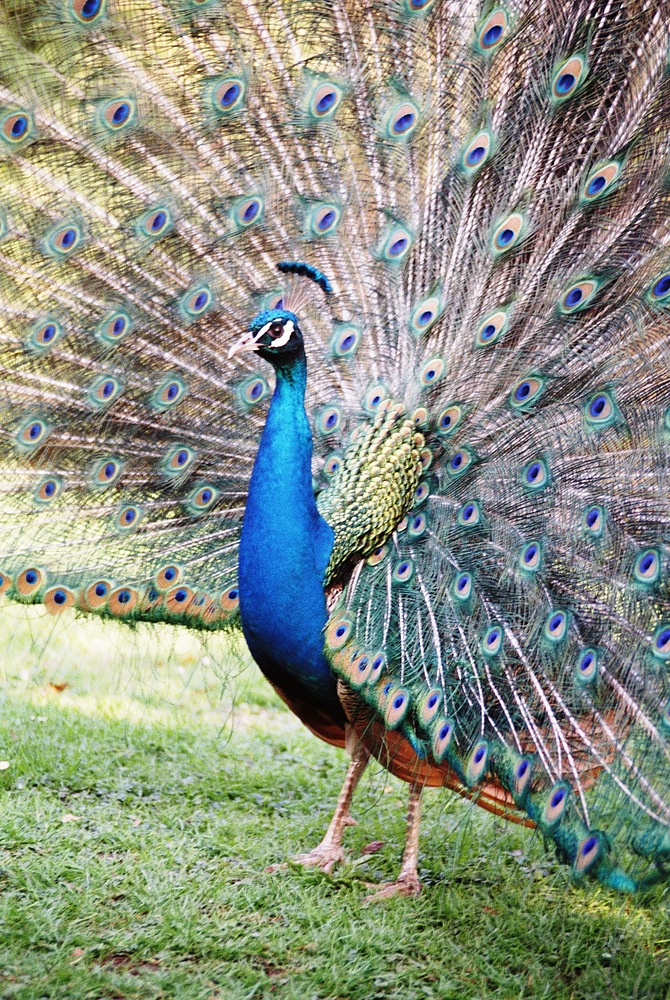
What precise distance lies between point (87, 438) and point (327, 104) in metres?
1.26

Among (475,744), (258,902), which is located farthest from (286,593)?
(258,902)

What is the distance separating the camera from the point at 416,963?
9.68ft

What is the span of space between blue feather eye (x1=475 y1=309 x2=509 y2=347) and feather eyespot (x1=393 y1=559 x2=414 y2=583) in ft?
2.10

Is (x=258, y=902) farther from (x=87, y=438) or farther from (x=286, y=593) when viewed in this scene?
(x=87, y=438)

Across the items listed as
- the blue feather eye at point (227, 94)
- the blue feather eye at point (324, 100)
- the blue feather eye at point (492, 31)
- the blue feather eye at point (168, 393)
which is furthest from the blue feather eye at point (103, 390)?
the blue feather eye at point (492, 31)

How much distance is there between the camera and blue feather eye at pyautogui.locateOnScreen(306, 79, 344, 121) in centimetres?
323

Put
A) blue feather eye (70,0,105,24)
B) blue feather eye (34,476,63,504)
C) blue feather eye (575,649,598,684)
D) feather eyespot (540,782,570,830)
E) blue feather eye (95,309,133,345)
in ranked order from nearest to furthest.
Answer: feather eyespot (540,782,570,830) → blue feather eye (575,649,598,684) → blue feather eye (70,0,105,24) → blue feather eye (95,309,133,345) → blue feather eye (34,476,63,504)

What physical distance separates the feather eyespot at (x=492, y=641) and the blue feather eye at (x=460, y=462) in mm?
458

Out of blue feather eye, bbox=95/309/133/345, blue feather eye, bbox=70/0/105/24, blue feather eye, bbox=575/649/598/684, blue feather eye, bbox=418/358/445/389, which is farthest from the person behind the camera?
blue feather eye, bbox=95/309/133/345

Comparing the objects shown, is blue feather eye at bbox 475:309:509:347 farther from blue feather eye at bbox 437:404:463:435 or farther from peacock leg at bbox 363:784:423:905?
peacock leg at bbox 363:784:423:905

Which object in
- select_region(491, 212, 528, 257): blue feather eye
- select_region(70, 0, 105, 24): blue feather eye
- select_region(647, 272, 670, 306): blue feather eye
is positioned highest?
select_region(70, 0, 105, 24): blue feather eye

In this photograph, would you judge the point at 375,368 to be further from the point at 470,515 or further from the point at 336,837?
the point at 336,837

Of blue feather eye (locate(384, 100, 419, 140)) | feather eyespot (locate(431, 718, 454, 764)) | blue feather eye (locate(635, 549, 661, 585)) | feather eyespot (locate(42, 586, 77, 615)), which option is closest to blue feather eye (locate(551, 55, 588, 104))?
blue feather eye (locate(384, 100, 419, 140))

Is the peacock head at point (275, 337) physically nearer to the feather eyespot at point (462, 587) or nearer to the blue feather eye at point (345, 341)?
the blue feather eye at point (345, 341)
